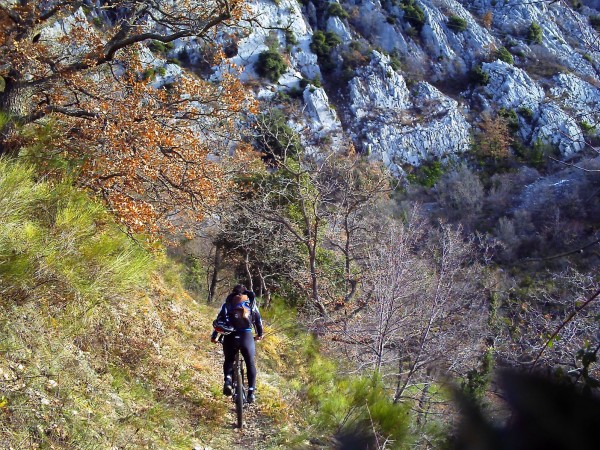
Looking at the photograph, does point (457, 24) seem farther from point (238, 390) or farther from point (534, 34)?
point (238, 390)

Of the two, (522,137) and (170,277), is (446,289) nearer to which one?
(170,277)

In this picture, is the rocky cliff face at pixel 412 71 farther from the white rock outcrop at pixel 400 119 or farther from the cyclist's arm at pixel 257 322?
the cyclist's arm at pixel 257 322

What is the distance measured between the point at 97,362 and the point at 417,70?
39.5 meters

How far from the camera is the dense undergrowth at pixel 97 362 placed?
3.36 meters

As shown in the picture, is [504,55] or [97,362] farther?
[504,55]

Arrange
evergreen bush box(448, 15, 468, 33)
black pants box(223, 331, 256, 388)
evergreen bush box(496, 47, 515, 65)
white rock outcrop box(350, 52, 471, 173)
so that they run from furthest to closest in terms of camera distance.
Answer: evergreen bush box(448, 15, 468, 33) < evergreen bush box(496, 47, 515, 65) < white rock outcrop box(350, 52, 471, 173) < black pants box(223, 331, 256, 388)

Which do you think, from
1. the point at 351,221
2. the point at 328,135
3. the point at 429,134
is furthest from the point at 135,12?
the point at 429,134

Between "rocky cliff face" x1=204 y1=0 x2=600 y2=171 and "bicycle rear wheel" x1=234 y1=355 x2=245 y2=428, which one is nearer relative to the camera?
"bicycle rear wheel" x1=234 y1=355 x2=245 y2=428

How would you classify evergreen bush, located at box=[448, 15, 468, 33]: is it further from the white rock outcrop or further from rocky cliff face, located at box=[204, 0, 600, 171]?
the white rock outcrop

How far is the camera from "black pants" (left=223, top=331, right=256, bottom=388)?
5.05 meters

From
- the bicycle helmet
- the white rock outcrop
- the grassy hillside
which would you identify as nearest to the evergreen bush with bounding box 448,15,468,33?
the white rock outcrop

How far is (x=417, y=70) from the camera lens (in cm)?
3956

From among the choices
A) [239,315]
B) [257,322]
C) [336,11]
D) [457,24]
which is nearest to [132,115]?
[239,315]

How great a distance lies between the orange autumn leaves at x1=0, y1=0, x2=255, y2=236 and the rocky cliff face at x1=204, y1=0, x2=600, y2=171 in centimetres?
2463
